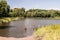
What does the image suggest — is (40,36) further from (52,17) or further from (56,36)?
(52,17)

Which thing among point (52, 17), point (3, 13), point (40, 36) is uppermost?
point (40, 36)

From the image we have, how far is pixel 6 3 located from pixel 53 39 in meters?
47.5

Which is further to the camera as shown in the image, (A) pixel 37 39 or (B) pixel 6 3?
(B) pixel 6 3

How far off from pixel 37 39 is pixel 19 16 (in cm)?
6917

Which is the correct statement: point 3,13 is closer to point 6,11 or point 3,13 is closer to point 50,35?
point 6,11

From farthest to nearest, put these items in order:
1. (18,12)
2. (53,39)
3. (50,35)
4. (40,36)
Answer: (18,12) → (40,36) → (50,35) → (53,39)

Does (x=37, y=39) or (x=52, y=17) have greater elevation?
(x=37, y=39)

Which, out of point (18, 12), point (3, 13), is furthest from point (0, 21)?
point (18, 12)

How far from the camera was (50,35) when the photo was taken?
630 inches

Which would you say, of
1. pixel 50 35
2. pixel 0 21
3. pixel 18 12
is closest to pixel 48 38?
pixel 50 35

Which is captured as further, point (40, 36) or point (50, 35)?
point (40, 36)

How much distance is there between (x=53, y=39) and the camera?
15.0m

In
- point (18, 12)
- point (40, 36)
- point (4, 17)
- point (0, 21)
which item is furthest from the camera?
point (18, 12)

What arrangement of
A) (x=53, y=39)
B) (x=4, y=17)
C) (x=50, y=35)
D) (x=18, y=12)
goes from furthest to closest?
(x=18, y=12) → (x=4, y=17) → (x=50, y=35) → (x=53, y=39)
